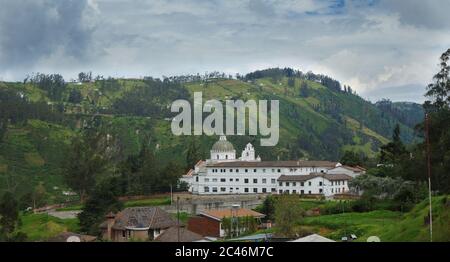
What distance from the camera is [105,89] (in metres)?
149

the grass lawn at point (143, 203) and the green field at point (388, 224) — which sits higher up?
the green field at point (388, 224)

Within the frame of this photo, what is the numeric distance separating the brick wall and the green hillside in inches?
1291

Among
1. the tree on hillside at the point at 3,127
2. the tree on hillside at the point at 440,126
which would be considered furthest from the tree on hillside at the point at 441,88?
the tree on hillside at the point at 3,127

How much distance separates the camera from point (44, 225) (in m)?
41.5

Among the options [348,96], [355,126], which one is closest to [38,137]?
[355,126]

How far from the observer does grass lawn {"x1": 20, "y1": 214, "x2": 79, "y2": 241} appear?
38312mm

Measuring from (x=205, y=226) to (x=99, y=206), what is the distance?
861 centimetres

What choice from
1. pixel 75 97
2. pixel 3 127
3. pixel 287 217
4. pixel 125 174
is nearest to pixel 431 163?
pixel 287 217

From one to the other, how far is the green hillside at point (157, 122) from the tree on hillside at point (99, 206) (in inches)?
989

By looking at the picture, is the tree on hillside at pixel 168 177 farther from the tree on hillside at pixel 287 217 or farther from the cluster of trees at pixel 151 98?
the cluster of trees at pixel 151 98

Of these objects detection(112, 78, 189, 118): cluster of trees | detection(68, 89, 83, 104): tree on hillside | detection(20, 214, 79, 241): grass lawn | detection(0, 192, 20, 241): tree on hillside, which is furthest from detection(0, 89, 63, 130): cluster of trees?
detection(0, 192, 20, 241): tree on hillside

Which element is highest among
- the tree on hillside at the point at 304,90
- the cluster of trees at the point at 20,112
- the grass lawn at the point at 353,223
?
the tree on hillside at the point at 304,90

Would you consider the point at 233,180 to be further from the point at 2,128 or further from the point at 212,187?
the point at 2,128

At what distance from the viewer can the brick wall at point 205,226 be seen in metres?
35.5
